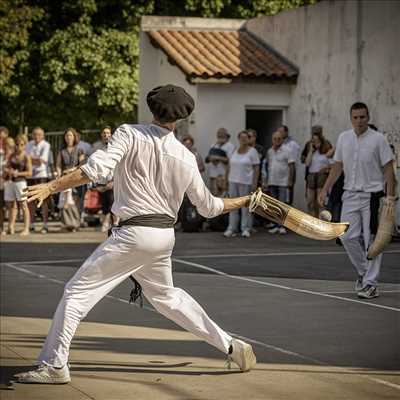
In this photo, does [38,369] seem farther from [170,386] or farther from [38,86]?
[38,86]

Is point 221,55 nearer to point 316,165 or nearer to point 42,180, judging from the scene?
point 42,180

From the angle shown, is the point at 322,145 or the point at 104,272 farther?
the point at 322,145

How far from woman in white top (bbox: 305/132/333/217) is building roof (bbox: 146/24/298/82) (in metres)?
4.56

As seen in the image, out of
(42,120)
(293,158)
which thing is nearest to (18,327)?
(293,158)

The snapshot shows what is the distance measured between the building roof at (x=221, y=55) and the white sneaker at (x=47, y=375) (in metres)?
17.5

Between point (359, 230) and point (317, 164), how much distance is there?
8860 millimetres

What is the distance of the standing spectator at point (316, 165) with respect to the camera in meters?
20.1

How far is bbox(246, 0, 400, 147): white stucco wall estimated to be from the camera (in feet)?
66.2

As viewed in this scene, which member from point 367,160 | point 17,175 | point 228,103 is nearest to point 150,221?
point 367,160

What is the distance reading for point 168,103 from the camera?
7.25m

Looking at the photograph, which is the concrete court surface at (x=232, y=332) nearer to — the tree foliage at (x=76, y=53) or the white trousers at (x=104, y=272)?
the white trousers at (x=104, y=272)

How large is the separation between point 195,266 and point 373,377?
7.53m

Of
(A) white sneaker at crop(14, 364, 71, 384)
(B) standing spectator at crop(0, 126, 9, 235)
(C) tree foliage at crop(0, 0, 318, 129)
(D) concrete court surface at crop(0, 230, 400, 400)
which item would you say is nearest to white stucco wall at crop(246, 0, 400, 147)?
(D) concrete court surface at crop(0, 230, 400, 400)

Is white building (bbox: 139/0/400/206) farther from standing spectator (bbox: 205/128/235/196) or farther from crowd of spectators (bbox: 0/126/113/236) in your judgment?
crowd of spectators (bbox: 0/126/113/236)
